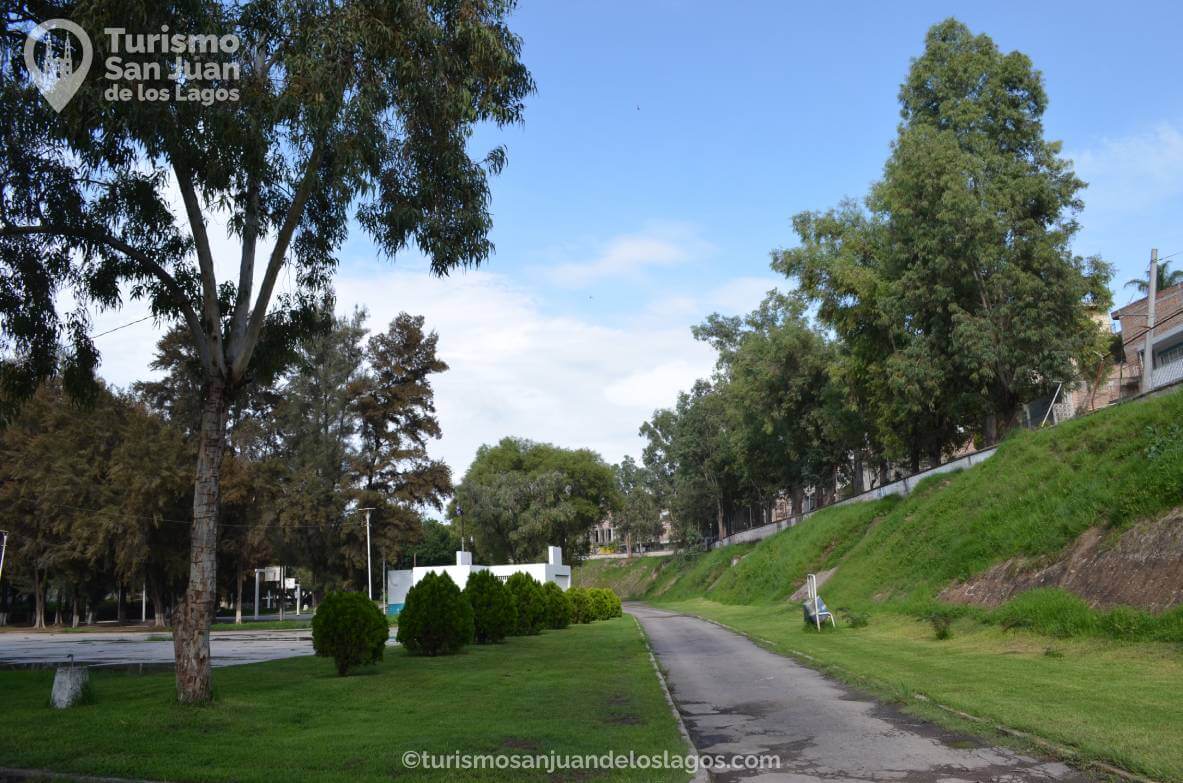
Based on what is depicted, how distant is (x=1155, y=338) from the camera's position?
44500 mm

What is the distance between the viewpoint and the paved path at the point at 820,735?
7.42 m

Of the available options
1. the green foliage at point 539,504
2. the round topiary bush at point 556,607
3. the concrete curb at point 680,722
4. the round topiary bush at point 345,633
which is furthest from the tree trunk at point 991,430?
the green foliage at point 539,504

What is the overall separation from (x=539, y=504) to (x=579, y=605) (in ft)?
119

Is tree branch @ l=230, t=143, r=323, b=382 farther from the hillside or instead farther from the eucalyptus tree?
the hillside

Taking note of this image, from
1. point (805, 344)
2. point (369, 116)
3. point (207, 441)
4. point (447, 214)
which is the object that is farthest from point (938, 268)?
point (207, 441)

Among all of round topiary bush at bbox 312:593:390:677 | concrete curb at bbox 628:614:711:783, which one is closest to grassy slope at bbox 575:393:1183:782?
concrete curb at bbox 628:614:711:783

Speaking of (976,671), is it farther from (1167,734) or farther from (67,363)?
(67,363)

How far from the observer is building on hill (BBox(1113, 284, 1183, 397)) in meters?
43.7

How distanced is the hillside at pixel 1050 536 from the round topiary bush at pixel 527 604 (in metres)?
10.3

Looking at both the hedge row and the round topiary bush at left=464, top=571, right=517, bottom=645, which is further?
the round topiary bush at left=464, top=571, right=517, bottom=645

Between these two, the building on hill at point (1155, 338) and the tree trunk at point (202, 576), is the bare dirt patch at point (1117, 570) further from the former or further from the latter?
the building on hill at point (1155, 338)

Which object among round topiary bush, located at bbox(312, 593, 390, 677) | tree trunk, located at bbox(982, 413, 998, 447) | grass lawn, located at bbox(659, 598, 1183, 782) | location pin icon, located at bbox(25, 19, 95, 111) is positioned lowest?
grass lawn, located at bbox(659, 598, 1183, 782)

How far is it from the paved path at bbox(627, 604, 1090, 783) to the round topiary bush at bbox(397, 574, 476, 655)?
6076mm

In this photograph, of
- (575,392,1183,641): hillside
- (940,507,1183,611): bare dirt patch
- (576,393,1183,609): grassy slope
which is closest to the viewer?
(940,507,1183,611): bare dirt patch
